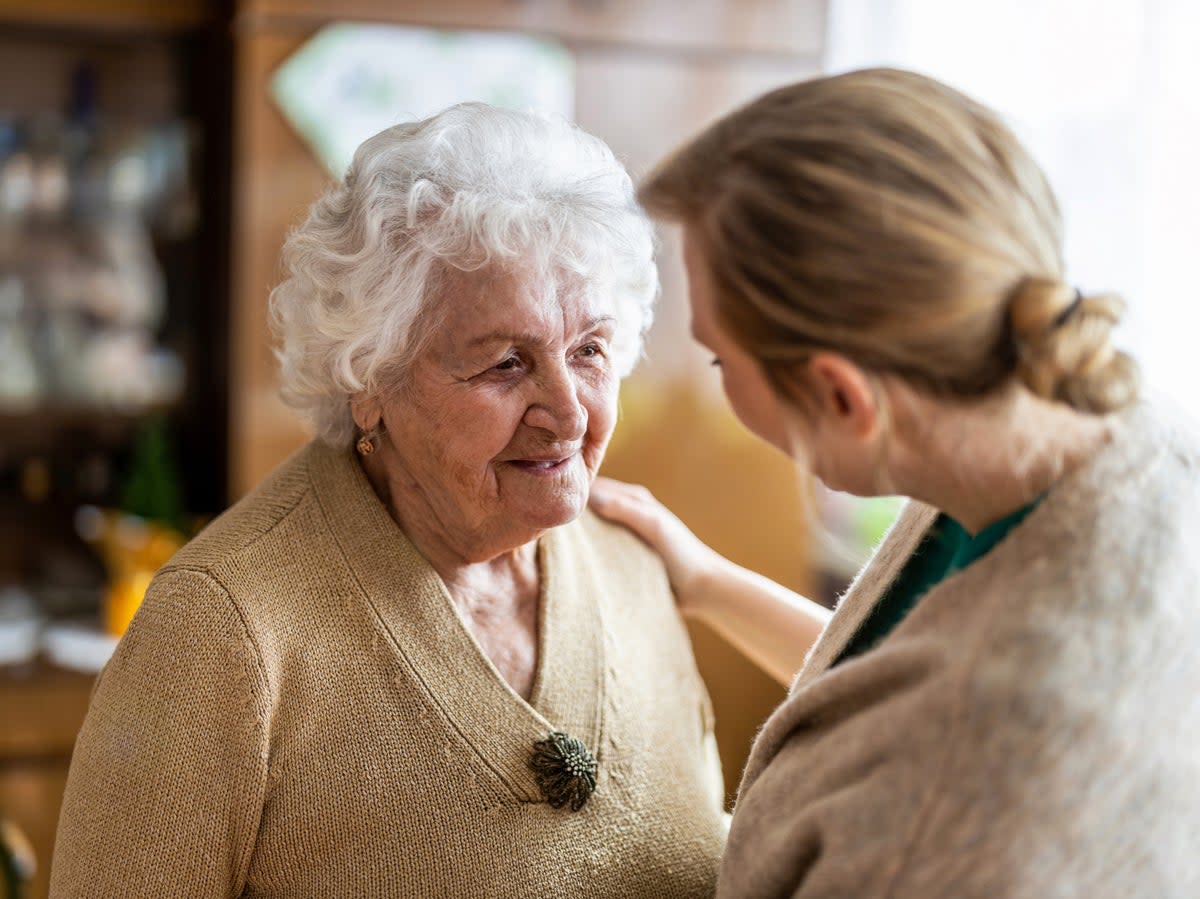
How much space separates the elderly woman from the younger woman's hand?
0.17 m

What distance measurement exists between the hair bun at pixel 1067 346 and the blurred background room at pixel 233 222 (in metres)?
1.57

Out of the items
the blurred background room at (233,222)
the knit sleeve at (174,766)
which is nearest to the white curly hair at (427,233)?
the knit sleeve at (174,766)

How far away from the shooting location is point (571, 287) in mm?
1395

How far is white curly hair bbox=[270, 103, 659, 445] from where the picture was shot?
1.35 m

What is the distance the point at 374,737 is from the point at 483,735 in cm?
11

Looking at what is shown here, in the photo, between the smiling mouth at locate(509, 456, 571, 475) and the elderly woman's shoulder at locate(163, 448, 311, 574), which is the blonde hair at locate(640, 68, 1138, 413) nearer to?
the smiling mouth at locate(509, 456, 571, 475)

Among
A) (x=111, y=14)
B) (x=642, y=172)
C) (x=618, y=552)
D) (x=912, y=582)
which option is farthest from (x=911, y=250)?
(x=111, y=14)

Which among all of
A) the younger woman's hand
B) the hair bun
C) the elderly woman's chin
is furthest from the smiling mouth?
the hair bun

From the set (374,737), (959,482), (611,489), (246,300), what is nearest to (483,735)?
(374,737)

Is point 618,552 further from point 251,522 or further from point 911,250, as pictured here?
point 911,250

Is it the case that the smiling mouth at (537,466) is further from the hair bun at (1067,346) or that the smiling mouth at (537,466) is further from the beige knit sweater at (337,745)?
the hair bun at (1067,346)

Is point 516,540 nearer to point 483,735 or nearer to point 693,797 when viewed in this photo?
point 483,735

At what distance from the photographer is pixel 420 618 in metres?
1.37

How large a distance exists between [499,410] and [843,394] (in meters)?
0.58
